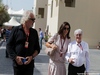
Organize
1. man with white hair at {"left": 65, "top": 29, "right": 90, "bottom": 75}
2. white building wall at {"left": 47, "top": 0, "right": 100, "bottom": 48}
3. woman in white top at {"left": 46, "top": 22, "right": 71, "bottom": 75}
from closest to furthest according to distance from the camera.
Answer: man with white hair at {"left": 65, "top": 29, "right": 90, "bottom": 75} → woman in white top at {"left": 46, "top": 22, "right": 71, "bottom": 75} → white building wall at {"left": 47, "top": 0, "right": 100, "bottom": 48}

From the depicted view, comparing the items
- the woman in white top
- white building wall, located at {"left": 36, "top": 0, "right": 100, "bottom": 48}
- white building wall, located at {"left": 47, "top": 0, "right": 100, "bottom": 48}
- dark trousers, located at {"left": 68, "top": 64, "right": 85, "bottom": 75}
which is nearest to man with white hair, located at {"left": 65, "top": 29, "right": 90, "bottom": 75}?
dark trousers, located at {"left": 68, "top": 64, "right": 85, "bottom": 75}

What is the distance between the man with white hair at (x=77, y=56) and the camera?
213 inches

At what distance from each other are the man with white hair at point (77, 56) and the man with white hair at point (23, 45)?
0.86m

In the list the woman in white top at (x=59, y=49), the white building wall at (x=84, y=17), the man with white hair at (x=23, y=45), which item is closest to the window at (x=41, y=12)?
the white building wall at (x=84, y=17)

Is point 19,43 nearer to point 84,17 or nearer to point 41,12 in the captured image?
point 84,17

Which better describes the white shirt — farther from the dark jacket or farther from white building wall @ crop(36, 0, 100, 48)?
white building wall @ crop(36, 0, 100, 48)

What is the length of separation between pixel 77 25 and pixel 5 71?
57.2 ft

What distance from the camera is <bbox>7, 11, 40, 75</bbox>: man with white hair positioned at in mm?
4848

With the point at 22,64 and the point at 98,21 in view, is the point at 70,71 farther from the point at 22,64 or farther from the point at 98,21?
the point at 98,21

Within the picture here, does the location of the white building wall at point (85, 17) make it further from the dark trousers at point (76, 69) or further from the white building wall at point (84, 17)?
the dark trousers at point (76, 69)

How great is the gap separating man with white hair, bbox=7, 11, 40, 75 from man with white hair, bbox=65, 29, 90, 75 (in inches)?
33.9

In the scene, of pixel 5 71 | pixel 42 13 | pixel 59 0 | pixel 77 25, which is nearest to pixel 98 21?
pixel 77 25

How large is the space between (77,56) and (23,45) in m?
1.15

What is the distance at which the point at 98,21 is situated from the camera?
28016mm
